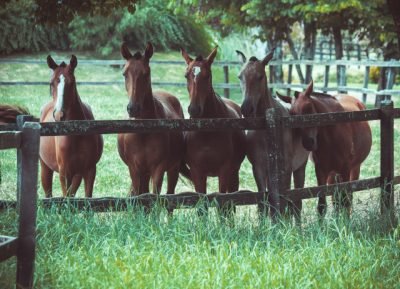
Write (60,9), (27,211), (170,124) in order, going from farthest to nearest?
(60,9), (170,124), (27,211)

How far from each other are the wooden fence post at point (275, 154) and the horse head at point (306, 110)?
1.29m

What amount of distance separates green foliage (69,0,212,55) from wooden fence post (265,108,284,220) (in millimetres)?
23678

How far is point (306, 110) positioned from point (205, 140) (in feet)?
4.52

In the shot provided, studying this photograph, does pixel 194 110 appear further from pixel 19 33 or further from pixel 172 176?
pixel 19 33

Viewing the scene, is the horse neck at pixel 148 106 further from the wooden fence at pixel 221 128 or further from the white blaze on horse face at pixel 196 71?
the wooden fence at pixel 221 128

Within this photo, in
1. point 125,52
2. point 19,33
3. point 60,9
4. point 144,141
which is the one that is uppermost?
point 19,33

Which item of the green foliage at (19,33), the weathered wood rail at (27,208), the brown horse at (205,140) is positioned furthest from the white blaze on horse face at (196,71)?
the green foliage at (19,33)

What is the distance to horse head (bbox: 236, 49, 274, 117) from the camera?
823 cm

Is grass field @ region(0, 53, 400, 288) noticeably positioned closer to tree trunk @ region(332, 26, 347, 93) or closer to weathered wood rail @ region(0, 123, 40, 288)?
weathered wood rail @ region(0, 123, 40, 288)

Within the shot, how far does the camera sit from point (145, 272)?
5484mm

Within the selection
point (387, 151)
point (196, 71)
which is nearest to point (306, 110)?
point (387, 151)

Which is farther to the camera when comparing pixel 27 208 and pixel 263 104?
pixel 263 104

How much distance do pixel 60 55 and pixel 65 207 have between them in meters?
24.7

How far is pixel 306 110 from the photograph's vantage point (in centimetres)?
882
